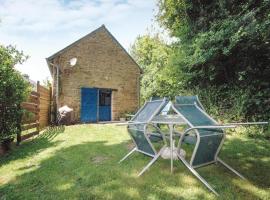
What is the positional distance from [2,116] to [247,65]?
29.4 ft

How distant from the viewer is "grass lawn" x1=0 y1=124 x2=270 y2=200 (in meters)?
3.58

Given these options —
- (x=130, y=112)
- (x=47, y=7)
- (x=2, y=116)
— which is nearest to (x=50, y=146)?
(x=2, y=116)

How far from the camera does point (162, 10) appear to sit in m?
14.5

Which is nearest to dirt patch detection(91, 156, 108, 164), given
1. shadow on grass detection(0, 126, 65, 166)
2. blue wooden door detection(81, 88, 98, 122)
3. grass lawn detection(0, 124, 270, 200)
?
grass lawn detection(0, 124, 270, 200)

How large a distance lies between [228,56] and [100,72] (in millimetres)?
8270

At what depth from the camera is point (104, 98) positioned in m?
16.0

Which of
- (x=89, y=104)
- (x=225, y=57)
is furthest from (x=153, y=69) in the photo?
(x=225, y=57)

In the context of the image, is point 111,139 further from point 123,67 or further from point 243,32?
point 123,67

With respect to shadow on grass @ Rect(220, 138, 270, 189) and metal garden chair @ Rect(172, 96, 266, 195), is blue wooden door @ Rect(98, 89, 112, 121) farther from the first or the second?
metal garden chair @ Rect(172, 96, 266, 195)

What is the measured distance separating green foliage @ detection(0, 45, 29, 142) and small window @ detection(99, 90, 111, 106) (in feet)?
28.7

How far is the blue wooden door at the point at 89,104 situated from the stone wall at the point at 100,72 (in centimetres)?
27

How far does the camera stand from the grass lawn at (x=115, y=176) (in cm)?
358

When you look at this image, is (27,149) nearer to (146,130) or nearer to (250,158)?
(146,130)

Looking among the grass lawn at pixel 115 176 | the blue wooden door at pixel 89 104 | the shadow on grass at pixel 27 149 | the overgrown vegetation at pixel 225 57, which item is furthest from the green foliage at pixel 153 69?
the grass lawn at pixel 115 176
